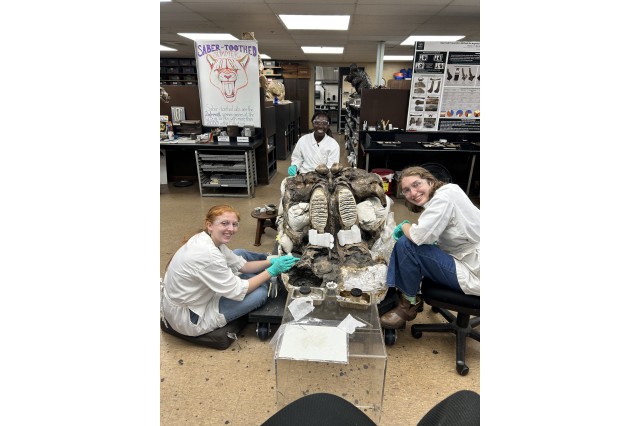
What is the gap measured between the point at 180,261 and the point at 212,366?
69cm

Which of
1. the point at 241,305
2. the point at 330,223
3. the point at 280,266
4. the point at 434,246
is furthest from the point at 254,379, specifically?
the point at 434,246

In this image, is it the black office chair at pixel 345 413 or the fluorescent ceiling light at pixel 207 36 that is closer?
the black office chair at pixel 345 413

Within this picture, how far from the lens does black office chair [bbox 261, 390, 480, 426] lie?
3.04 feet

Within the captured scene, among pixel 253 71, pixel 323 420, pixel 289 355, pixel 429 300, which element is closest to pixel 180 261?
pixel 289 355

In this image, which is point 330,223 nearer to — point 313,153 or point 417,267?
point 417,267

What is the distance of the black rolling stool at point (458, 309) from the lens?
2061 millimetres

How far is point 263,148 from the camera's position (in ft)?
19.6

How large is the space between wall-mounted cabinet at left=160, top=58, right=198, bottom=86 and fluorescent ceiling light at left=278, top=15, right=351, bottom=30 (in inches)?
249

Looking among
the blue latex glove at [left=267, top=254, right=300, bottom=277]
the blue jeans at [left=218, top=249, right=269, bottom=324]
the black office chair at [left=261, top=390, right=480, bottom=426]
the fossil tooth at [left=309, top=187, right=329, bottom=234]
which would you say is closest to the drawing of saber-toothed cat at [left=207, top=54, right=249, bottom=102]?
the fossil tooth at [left=309, top=187, right=329, bottom=234]

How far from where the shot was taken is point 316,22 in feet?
19.2

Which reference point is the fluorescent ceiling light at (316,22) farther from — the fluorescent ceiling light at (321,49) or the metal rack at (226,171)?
the fluorescent ceiling light at (321,49)

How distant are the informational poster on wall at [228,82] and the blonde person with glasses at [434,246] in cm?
347

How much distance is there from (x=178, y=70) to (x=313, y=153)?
934 cm

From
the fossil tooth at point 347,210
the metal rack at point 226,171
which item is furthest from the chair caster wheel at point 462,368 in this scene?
the metal rack at point 226,171
